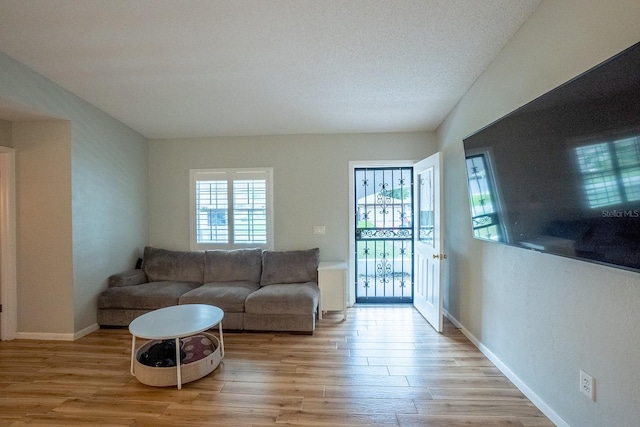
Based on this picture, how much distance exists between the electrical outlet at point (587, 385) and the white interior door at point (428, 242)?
55.7 inches

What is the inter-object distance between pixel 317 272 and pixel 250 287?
2.85 feet

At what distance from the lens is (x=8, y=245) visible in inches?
114

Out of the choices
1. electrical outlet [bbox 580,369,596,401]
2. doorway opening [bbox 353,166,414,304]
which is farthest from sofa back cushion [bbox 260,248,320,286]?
electrical outlet [bbox 580,369,596,401]

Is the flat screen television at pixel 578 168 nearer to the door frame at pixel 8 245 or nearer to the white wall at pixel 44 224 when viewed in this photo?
the white wall at pixel 44 224

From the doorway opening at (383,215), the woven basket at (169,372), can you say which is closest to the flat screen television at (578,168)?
the doorway opening at (383,215)

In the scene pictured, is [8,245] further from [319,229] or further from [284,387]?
[319,229]

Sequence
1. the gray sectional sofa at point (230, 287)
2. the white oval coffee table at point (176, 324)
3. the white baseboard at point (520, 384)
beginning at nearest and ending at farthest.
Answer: the white baseboard at point (520, 384) < the white oval coffee table at point (176, 324) < the gray sectional sofa at point (230, 287)

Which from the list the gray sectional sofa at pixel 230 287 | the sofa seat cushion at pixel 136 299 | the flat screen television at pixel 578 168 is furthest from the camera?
the sofa seat cushion at pixel 136 299

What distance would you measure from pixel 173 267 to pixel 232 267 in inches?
32.0

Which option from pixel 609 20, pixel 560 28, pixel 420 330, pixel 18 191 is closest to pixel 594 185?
pixel 609 20

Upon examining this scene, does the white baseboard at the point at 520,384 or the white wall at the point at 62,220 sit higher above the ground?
the white wall at the point at 62,220

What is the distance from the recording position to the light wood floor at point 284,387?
1823 millimetres

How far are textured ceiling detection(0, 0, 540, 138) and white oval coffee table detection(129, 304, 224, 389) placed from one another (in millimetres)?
2200

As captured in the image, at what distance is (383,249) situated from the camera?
13.9ft
